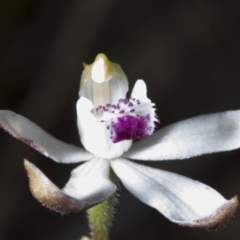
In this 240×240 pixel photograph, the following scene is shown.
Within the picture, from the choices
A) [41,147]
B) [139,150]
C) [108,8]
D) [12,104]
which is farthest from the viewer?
[108,8]

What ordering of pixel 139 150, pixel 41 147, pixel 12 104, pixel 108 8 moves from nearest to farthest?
pixel 41 147 < pixel 139 150 < pixel 12 104 < pixel 108 8

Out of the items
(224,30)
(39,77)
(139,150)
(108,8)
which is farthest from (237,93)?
(139,150)

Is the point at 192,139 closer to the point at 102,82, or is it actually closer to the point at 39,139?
the point at 102,82

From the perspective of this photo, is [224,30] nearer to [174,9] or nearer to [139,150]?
[174,9]

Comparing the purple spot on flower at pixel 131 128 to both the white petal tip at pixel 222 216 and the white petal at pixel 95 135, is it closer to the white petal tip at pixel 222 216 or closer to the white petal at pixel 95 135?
the white petal at pixel 95 135

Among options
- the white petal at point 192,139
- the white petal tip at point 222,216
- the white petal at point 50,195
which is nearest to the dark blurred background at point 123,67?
the white petal at point 192,139

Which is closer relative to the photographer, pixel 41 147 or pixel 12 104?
pixel 41 147
